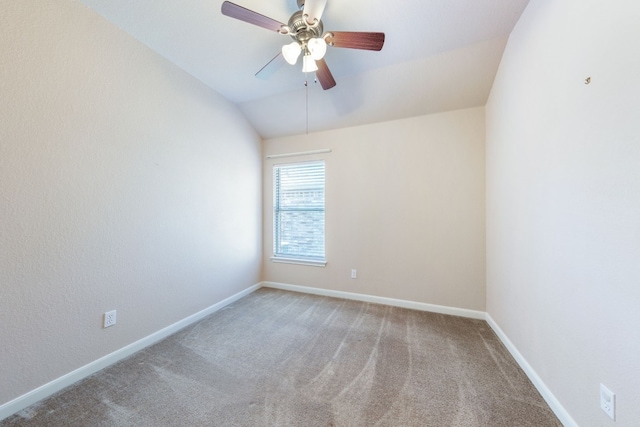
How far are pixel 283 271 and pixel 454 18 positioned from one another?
3.38m

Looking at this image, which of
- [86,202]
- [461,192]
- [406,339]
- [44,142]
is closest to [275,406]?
[406,339]

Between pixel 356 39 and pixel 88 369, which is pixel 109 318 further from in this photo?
pixel 356 39

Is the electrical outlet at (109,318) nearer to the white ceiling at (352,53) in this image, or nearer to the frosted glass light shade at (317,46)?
the white ceiling at (352,53)

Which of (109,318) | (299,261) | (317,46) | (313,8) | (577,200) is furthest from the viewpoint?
(299,261)

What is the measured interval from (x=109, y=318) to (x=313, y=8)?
2.65 metres

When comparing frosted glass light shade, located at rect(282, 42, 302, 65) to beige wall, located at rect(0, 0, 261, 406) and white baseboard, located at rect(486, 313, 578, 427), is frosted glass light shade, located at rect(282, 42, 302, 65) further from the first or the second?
white baseboard, located at rect(486, 313, 578, 427)

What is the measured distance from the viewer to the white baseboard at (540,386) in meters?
1.24

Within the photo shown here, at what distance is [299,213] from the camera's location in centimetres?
347

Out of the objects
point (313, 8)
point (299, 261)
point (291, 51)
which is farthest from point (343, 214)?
point (313, 8)

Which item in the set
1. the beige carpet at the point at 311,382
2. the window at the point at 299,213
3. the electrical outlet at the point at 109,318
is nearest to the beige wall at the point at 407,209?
the window at the point at 299,213

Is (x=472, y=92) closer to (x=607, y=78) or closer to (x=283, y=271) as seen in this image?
(x=607, y=78)

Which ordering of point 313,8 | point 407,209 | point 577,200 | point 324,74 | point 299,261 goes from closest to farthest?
point 577,200 < point 313,8 < point 324,74 < point 407,209 < point 299,261

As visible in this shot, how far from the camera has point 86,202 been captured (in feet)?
5.46

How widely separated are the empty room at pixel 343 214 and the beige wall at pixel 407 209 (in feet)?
0.08
